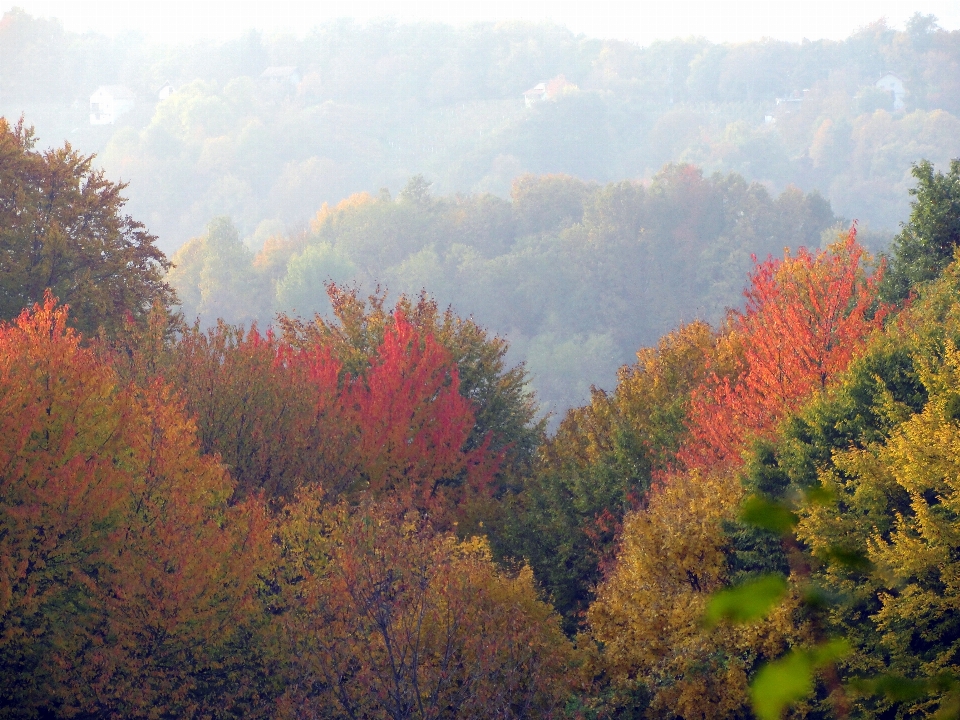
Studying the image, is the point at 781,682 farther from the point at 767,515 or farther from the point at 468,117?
the point at 468,117

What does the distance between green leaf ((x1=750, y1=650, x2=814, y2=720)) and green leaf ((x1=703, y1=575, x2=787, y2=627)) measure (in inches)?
6.1

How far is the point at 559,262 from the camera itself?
372 feet

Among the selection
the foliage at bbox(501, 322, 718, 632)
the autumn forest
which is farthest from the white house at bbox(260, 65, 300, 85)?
the foliage at bbox(501, 322, 718, 632)

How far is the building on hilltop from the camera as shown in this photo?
607ft

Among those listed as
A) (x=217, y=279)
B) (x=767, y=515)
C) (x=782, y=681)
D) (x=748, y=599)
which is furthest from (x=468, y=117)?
(x=782, y=681)

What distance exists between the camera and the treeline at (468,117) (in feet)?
504

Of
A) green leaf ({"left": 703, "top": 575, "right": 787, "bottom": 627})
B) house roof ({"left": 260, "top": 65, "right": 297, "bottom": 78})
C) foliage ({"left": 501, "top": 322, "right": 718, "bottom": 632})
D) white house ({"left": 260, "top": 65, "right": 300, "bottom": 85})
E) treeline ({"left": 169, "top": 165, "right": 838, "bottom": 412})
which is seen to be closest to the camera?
green leaf ({"left": 703, "top": 575, "right": 787, "bottom": 627})

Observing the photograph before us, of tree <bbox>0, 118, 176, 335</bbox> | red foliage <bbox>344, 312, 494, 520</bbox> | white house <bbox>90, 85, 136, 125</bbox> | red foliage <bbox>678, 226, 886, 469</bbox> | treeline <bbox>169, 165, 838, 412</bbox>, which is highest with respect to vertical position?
white house <bbox>90, 85, 136, 125</bbox>

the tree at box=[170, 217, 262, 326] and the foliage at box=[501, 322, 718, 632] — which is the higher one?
the tree at box=[170, 217, 262, 326]

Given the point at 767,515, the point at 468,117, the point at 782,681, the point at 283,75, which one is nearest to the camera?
the point at 782,681

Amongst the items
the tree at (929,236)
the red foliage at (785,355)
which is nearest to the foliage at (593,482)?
the red foliage at (785,355)

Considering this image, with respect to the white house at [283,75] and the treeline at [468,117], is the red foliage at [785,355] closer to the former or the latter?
the treeline at [468,117]

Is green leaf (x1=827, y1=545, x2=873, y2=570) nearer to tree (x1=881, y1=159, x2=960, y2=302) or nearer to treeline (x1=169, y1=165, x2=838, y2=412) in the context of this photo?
tree (x1=881, y1=159, x2=960, y2=302)

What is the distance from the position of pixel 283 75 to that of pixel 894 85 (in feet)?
353
